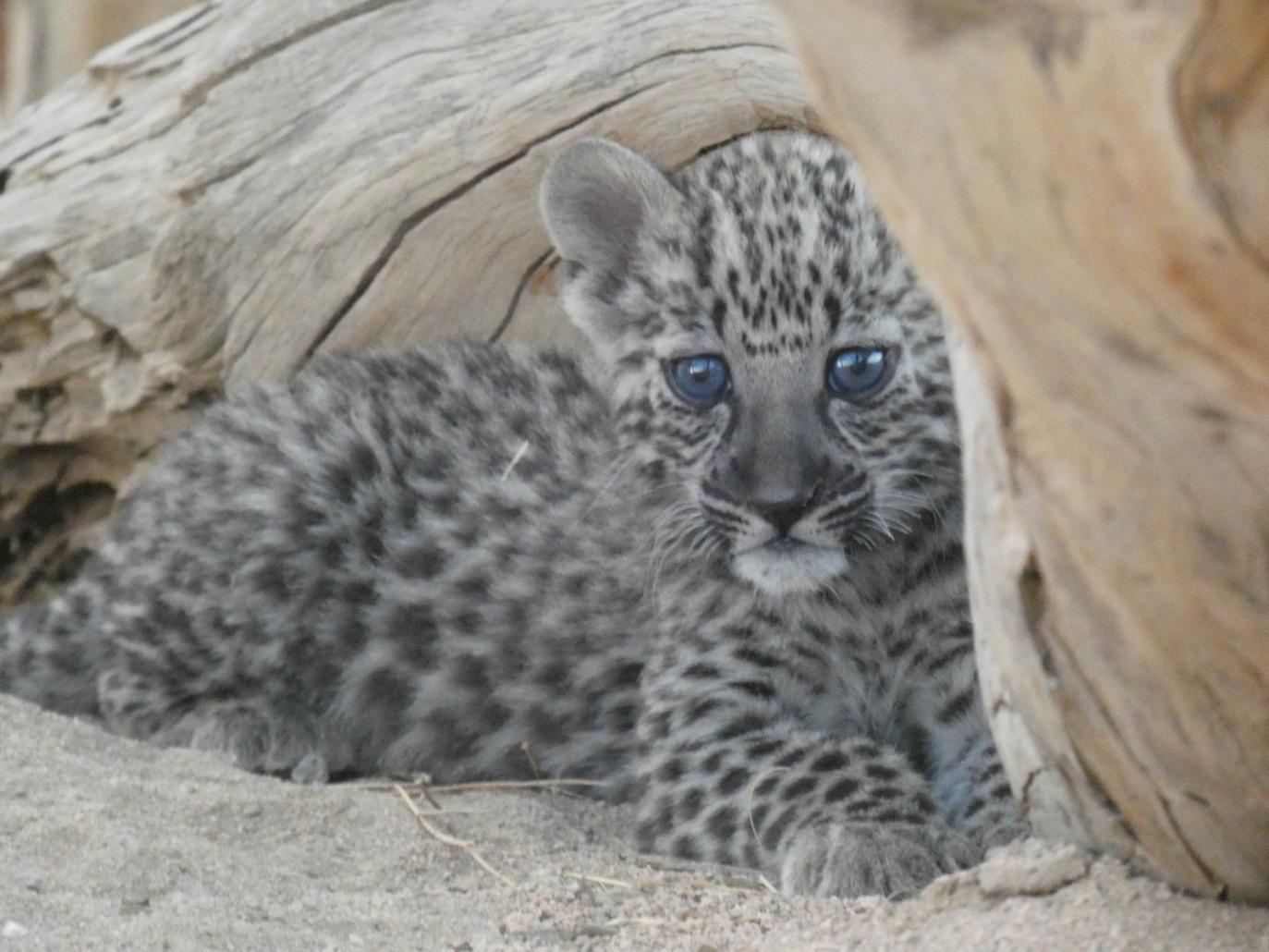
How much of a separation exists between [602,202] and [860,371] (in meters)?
1.03

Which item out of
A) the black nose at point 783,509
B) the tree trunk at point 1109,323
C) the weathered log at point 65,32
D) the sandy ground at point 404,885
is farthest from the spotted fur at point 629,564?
the weathered log at point 65,32

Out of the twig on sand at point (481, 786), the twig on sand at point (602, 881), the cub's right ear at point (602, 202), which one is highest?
the cub's right ear at point (602, 202)

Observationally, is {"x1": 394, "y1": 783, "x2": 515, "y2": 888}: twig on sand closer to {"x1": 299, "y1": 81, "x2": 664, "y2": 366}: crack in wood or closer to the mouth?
the mouth

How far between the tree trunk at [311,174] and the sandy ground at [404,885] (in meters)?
1.64

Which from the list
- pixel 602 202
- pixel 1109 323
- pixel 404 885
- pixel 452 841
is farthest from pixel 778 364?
pixel 1109 323

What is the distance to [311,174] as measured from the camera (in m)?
6.55

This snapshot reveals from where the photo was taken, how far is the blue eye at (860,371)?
509cm

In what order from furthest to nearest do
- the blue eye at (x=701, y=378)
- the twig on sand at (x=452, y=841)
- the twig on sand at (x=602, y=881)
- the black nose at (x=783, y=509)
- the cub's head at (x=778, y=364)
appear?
the blue eye at (x=701, y=378) < the cub's head at (x=778, y=364) < the black nose at (x=783, y=509) < the twig on sand at (x=452, y=841) < the twig on sand at (x=602, y=881)

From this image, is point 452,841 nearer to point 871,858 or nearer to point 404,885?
point 404,885

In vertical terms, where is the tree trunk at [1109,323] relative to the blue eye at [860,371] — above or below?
above

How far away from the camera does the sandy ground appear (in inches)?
136

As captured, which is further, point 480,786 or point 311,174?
point 311,174

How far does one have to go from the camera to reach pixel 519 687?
6.22 metres

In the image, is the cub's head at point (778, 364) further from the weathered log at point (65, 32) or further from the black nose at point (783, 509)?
the weathered log at point (65, 32)
